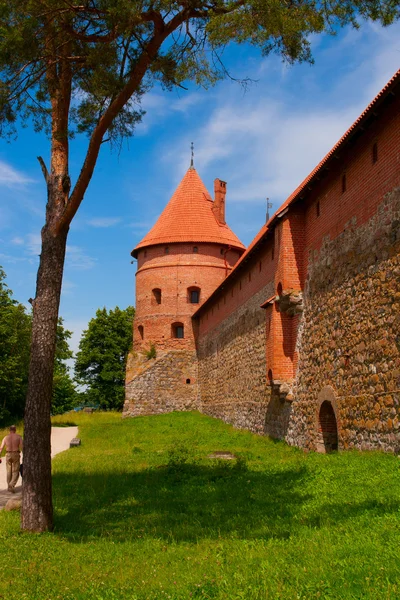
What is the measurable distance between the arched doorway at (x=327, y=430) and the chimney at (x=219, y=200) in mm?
22453

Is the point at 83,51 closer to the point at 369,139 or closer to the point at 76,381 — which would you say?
the point at 369,139

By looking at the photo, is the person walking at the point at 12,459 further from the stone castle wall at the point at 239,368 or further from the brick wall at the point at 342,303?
the stone castle wall at the point at 239,368

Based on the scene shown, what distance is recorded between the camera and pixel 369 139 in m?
10.3

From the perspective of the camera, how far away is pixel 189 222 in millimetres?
32562

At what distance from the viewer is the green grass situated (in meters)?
4.30

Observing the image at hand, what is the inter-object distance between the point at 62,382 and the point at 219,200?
1885cm

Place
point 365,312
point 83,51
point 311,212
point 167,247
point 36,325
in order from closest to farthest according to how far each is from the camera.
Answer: point 36,325 < point 83,51 < point 365,312 < point 311,212 < point 167,247

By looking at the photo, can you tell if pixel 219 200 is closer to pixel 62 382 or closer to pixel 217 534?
pixel 62 382

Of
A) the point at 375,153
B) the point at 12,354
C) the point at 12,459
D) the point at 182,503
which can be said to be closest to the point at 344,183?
the point at 375,153

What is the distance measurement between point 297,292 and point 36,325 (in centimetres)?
781

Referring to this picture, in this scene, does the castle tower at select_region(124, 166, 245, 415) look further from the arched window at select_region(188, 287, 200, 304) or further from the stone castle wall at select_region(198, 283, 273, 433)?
the stone castle wall at select_region(198, 283, 273, 433)

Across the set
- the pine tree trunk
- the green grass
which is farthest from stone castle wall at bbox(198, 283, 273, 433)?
the pine tree trunk

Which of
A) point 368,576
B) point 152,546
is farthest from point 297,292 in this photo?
point 368,576

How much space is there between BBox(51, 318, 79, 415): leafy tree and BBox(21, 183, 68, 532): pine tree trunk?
34.7 metres
